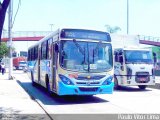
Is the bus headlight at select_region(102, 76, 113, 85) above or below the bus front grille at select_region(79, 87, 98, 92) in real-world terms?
above

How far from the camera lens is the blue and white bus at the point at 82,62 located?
1257 cm

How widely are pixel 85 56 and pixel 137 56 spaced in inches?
259

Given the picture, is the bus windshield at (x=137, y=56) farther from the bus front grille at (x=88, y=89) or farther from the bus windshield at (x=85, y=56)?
the bus front grille at (x=88, y=89)

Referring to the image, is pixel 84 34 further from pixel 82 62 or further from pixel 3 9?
pixel 3 9

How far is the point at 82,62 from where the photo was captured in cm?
1277

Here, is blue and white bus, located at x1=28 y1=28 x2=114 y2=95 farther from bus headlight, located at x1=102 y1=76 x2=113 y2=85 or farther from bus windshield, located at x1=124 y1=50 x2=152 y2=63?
bus windshield, located at x1=124 y1=50 x2=152 y2=63

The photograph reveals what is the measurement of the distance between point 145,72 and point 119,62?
1672 mm

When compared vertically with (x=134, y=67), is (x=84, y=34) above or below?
above

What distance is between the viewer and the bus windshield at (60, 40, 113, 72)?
12641mm

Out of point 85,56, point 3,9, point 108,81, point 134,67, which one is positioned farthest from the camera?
point 134,67

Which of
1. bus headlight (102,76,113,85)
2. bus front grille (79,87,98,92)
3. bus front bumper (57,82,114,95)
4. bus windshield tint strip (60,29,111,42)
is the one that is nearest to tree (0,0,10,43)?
bus windshield tint strip (60,29,111,42)

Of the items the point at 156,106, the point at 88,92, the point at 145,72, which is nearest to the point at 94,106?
the point at 88,92

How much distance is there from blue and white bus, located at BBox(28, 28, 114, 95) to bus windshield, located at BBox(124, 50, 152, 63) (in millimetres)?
5187

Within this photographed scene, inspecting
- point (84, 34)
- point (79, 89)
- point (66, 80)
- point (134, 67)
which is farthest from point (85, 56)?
point (134, 67)
